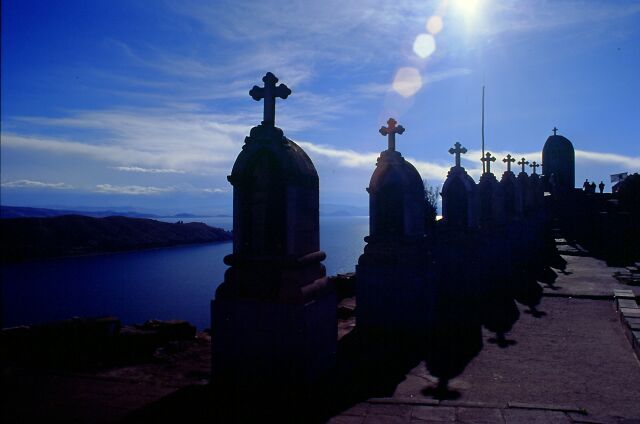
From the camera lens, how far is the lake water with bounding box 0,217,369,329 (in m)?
44.9

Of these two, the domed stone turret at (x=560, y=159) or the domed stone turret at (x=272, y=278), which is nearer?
the domed stone turret at (x=272, y=278)

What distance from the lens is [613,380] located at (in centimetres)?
532

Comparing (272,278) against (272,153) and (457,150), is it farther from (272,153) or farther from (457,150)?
(457,150)

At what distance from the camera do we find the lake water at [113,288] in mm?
44906

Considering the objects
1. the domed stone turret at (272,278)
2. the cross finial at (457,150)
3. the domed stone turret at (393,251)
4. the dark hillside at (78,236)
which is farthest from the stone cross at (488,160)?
the dark hillside at (78,236)

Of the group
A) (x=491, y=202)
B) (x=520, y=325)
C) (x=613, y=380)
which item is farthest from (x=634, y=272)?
(x=613, y=380)

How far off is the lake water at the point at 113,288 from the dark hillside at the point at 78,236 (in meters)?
2.64

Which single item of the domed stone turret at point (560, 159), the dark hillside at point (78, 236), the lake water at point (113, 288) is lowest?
the lake water at point (113, 288)

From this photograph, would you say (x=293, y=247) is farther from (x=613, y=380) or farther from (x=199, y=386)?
(x=613, y=380)

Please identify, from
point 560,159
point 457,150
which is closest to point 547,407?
point 457,150

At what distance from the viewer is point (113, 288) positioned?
56469mm

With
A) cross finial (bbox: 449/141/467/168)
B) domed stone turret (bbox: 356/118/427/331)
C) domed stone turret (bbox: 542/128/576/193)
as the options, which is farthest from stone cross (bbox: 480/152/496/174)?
domed stone turret (bbox: 542/128/576/193)

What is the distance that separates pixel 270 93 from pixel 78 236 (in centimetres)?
8380

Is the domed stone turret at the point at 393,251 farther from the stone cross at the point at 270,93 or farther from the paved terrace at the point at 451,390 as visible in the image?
the stone cross at the point at 270,93
